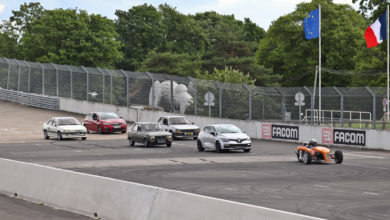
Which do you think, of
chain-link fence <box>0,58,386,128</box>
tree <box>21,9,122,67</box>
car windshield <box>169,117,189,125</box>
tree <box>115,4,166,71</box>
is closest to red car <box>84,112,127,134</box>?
car windshield <box>169,117,189,125</box>

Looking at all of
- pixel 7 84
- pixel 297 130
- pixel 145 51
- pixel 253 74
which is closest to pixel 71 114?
pixel 7 84

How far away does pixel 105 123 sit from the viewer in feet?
145

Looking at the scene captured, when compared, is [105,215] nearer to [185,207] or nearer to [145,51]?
[185,207]

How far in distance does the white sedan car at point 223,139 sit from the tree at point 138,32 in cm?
8188

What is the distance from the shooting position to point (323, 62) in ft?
291

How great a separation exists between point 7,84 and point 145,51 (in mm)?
47557

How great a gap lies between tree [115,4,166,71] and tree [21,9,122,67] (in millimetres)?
16791

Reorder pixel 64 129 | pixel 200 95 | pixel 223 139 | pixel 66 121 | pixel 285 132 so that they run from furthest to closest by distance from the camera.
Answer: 1. pixel 200 95
2. pixel 66 121
3. pixel 64 129
4. pixel 285 132
5. pixel 223 139

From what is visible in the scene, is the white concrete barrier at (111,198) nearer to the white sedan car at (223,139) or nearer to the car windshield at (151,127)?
the white sedan car at (223,139)

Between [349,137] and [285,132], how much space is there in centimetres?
515

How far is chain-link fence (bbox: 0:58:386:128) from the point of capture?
34469 mm

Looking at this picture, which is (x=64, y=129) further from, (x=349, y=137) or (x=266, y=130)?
(x=349, y=137)

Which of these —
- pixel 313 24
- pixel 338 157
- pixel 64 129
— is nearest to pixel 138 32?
pixel 313 24

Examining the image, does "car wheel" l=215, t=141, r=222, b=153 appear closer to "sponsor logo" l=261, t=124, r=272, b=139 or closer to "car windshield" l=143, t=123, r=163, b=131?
"car windshield" l=143, t=123, r=163, b=131
